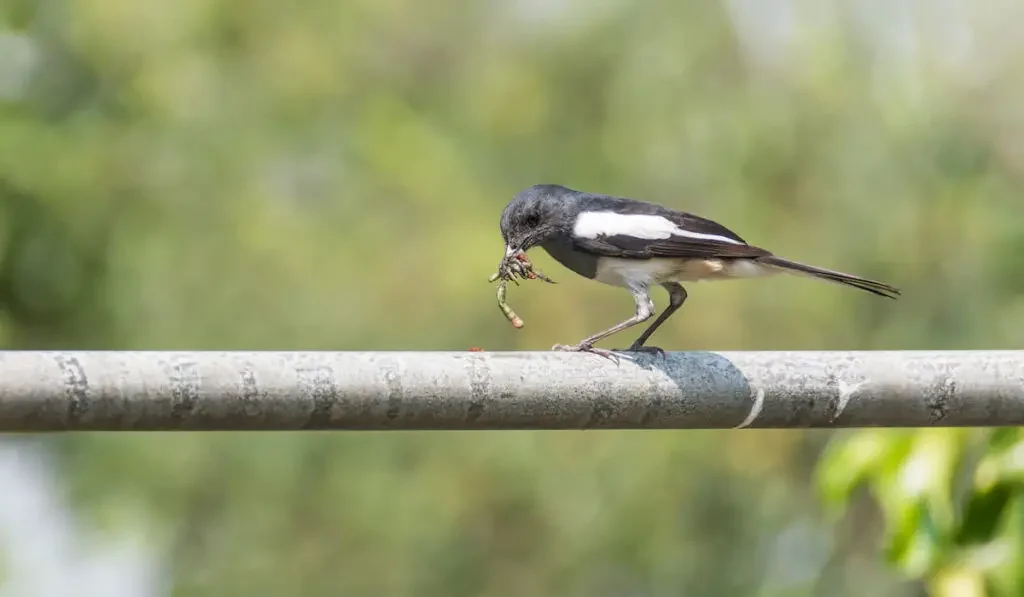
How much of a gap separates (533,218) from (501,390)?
228 centimetres

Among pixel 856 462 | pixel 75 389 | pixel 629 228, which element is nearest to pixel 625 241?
pixel 629 228

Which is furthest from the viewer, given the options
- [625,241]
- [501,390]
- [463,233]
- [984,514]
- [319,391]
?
[463,233]

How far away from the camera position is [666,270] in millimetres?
4793

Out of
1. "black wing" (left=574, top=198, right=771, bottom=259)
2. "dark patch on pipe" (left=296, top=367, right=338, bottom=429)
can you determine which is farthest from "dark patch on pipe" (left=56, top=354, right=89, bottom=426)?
"black wing" (left=574, top=198, right=771, bottom=259)

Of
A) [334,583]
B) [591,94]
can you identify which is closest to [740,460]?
[334,583]

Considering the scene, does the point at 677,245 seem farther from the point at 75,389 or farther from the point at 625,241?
the point at 75,389

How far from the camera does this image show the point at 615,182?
1638 centimetres

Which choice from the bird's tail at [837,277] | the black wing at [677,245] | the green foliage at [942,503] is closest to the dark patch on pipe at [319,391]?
the green foliage at [942,503]

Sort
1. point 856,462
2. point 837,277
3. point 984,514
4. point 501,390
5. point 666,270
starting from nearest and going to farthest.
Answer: point 501,390 → point 984,514 → point 856,462 → point 837,277 → point 666,270

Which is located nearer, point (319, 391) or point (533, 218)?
point (319, 391)

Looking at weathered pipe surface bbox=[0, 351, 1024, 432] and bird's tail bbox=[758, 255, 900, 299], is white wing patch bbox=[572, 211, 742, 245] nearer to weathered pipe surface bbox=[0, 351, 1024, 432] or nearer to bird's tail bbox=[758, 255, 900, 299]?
bird's tail bbox=[758, 255, 900, 299]

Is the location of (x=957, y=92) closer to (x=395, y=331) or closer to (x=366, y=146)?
(x=395, y=331)

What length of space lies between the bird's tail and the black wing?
7cm

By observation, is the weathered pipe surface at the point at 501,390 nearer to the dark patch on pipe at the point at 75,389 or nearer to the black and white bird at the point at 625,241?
the dark patch on pipe at the point at 75,389
